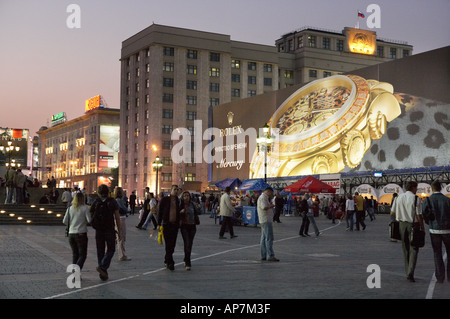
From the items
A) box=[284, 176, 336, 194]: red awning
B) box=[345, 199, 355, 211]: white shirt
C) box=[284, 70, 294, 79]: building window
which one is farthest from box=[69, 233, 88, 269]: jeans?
box=[284, 70, 294, 79]: building window

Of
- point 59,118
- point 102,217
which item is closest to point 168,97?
point 59,118

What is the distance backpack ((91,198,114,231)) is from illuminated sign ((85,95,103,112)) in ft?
397

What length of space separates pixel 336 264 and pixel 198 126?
89697 mm

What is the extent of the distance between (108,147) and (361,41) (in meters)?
55.4

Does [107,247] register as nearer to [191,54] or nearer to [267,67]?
[191,54]

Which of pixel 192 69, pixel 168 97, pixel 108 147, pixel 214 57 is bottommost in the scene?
pixel 108 147

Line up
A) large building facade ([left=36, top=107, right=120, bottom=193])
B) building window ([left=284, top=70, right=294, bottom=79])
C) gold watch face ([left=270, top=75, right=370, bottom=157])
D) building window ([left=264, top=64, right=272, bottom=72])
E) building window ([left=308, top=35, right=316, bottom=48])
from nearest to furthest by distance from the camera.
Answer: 1. gold watch face ([left=270, top=75, right=370, bottom=157])
2. building window ([left=264, top=64, right=272, bottom=72])
3. building window ([left=284, top=70, right=294, bottom=79])
4. building window ([left=308, top=35, right=316, bottom=48])
5. large building facade ([left=36, top=107, right=120, bottom=193])

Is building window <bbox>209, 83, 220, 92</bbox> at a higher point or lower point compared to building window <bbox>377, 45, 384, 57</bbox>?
lower

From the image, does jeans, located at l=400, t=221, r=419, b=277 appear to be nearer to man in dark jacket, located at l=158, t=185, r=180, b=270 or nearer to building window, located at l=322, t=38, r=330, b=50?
man in dark jacket, located at l=158, t=185, r=180, b=270

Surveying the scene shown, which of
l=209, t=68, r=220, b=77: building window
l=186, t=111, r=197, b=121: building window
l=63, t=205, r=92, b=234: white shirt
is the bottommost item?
l=63, t=205, r=92, b=234: white shirt

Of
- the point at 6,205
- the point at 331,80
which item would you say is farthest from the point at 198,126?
the point at 6,205

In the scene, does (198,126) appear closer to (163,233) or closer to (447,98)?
(447,98)

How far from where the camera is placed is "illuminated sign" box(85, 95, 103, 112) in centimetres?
12950

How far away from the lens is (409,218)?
11.0 m
